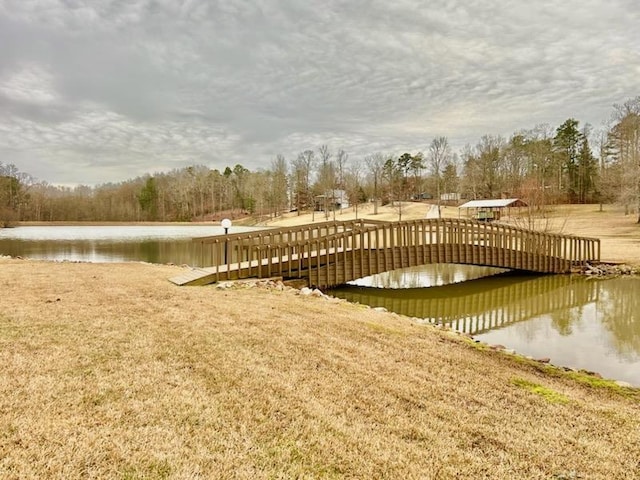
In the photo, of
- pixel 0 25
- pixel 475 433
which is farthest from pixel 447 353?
pixel 0 25

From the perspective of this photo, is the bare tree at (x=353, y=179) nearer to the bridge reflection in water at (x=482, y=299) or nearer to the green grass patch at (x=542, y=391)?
the bridge reflection in water at (x=482, y=299)

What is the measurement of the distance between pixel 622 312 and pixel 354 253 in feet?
23.3

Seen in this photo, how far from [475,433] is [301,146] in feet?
237

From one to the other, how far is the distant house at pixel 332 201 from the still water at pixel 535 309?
47.6m

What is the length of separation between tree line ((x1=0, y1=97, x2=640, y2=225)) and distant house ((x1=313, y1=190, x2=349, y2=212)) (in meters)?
0.30

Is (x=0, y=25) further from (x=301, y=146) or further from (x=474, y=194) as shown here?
(x=301, y=146)

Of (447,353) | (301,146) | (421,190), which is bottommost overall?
(447,353)

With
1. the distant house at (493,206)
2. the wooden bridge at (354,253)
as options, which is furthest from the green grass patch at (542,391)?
the distant house at (493,206)

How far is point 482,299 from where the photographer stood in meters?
12.3

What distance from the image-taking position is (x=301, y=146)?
72.8 m

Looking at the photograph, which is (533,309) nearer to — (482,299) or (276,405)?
(482,299)

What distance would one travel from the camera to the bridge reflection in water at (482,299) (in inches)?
395

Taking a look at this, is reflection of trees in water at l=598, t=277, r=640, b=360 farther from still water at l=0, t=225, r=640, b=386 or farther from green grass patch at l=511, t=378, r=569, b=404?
green grass patch at l=511, t=378, r=569, b=404

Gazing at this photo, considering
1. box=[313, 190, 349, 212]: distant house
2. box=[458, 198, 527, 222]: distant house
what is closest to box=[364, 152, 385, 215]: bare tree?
box=[313, 190, 349, 212]: distant house
